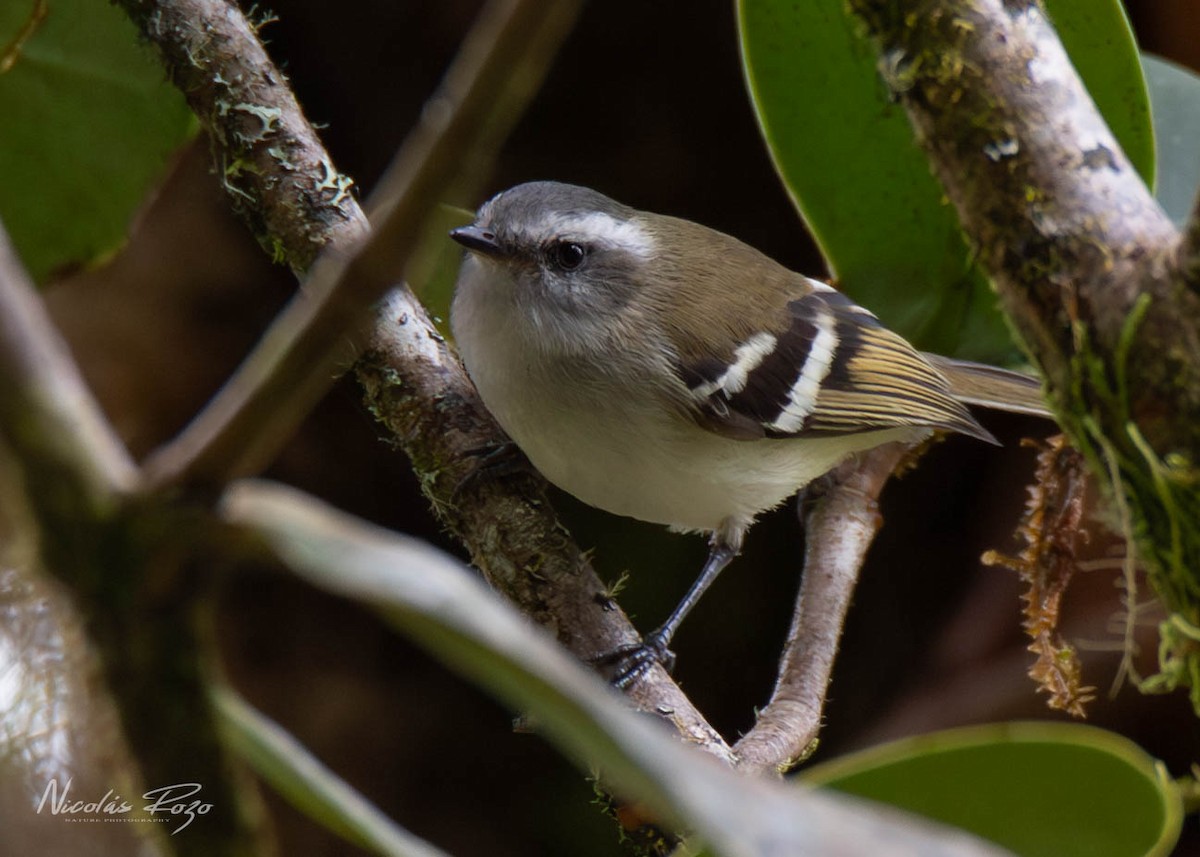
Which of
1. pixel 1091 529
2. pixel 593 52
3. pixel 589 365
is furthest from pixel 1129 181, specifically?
pixel 593 52

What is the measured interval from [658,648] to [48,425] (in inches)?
60.3

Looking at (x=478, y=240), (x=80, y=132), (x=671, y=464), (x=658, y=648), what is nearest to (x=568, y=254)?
(x=478, y=240)

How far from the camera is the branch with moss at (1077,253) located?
109cm

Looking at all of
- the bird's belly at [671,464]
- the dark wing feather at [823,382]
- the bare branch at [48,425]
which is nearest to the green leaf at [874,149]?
the dark wing feather at [823,382]

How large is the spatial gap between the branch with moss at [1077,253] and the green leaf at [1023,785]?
0.55 feet

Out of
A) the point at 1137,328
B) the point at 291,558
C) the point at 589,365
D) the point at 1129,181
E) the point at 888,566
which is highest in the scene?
the point at 1129,181

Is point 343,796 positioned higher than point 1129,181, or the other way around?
point 1129,181

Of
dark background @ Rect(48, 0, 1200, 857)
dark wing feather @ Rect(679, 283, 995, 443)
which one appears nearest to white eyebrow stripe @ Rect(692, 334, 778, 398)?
dark wing feather @ Rect(679, 283, 995, 443)

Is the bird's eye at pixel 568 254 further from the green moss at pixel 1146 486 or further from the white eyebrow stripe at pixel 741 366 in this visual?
the green moss at pixel 1146 486

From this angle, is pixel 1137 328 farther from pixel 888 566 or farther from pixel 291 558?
pixel 888 566

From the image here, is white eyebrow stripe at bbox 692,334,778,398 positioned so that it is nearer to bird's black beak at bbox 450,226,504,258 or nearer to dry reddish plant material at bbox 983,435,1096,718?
bird's black beak at bbox 450,226,504,258

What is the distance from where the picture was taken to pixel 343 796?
0.91 metres

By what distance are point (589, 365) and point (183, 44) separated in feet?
3.06

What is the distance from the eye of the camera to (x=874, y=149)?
7.07 feet
